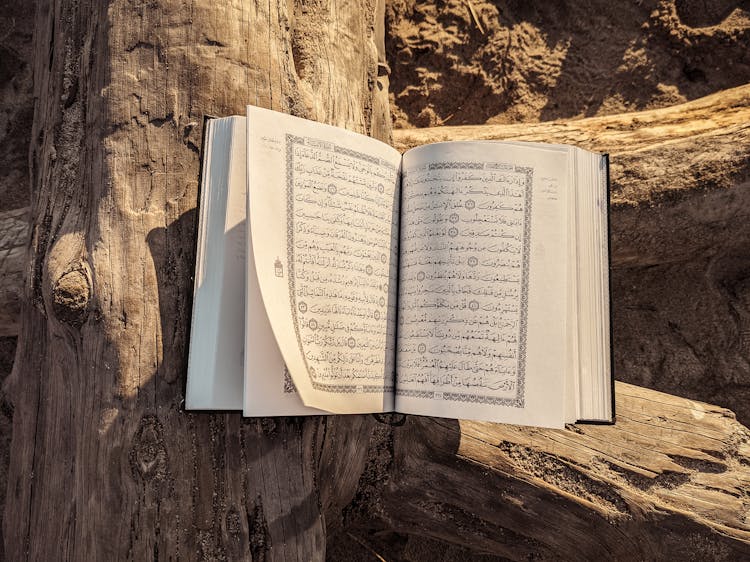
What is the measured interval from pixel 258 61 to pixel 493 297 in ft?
2.36

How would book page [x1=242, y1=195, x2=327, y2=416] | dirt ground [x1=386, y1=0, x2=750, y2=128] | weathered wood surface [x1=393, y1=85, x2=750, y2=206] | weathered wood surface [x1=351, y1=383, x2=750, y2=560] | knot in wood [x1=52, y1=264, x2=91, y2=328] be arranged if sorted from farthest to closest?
dirt ground [x1=386, y1=0, x2=750, y2=128] < weathered wood surface [x1=393, y1=85, x2=750, y2=206] < weathered wood surface [x1=351, y1=383, x2=750, y2=560] < knot in wood [x1=52, y1=264, x2=91, y2=328] < book page [x1=242, y1=195, x2=327, y2=416]

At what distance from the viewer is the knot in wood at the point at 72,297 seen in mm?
1324

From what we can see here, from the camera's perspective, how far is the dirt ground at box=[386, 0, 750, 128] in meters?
2.42

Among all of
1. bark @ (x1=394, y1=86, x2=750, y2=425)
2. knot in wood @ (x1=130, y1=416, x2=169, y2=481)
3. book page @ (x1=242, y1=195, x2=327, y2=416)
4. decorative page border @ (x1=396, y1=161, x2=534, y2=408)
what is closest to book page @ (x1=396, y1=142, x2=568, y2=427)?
decorative page border @ (x1=396, y1=161, x2=534, y2=408)

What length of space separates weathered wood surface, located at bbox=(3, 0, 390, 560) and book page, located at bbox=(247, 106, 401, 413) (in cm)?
18

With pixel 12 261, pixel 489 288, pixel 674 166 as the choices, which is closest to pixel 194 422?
pixel 489 288

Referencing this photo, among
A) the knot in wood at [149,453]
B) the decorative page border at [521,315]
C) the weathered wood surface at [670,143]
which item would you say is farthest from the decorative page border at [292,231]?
the weathered wood surface at [670,143]

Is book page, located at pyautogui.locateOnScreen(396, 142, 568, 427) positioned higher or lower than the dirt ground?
lower

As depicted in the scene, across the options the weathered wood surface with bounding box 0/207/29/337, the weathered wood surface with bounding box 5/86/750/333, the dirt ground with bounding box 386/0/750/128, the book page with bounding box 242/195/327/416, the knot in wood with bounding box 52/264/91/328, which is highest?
the dirt ground with bounding box 386/0/750/128

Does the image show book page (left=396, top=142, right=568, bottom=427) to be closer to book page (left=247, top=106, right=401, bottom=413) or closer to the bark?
book page (left=247, top=106, right=401, bottom=413)

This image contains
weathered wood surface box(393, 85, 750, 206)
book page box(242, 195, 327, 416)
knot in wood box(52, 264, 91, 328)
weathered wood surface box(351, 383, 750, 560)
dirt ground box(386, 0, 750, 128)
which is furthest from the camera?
dirt ground box(386, 0, 750, 128)

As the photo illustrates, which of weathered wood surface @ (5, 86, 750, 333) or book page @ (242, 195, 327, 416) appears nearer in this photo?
book page @ (242, 195, 327, 416)

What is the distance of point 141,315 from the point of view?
1.32 metres

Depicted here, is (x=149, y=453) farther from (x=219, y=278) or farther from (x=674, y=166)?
(x=674, y=166)
